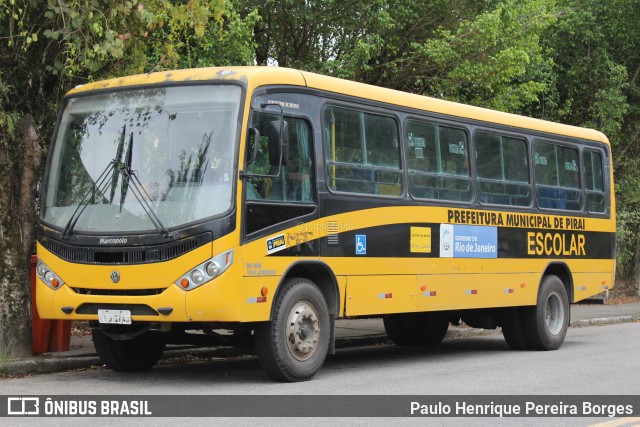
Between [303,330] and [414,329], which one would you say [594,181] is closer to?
[414,329]

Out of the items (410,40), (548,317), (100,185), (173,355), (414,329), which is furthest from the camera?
(410,40)

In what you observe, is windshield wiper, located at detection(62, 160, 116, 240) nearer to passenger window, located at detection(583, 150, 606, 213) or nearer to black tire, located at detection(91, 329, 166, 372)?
black tire, located at detection(91, 329, 166, 372)

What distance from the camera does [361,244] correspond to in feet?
38.9

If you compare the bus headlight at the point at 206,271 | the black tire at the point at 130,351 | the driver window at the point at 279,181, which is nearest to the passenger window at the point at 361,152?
the driver window at the point at 279,181

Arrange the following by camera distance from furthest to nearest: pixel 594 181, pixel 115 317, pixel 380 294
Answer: pixel 594 181
pixel 380 294
pixel 115 317

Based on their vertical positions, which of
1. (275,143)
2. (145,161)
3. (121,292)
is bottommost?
(121,292)

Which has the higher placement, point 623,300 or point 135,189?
point 135,189

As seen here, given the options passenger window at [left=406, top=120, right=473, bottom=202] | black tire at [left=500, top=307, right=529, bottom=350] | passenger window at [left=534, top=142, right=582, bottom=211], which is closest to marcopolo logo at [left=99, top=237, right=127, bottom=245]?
passenger window at [left=406, top=120, right=473, bottom=202]

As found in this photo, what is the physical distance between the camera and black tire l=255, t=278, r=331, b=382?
10.6 m

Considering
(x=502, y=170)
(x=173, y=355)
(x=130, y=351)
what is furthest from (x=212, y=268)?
(x=502, y=170)

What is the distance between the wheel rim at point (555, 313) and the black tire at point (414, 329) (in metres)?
1.50

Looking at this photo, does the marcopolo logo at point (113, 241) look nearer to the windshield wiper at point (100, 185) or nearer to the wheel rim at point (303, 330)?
the windshield wiper at point (100, 185)

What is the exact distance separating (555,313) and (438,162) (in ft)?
11.8

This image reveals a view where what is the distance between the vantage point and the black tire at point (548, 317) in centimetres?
1508
